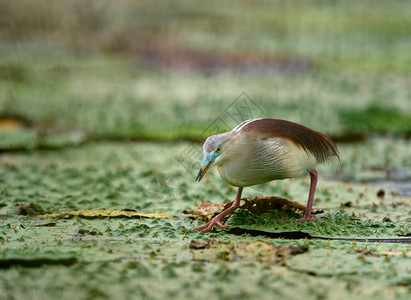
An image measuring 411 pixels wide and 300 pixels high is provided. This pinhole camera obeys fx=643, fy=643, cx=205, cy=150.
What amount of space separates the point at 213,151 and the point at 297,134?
811 millimetres

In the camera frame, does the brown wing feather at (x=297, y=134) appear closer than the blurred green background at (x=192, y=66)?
Yes

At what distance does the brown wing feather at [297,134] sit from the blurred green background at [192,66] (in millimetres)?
4409

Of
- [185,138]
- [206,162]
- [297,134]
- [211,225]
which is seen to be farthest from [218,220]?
[185,138]

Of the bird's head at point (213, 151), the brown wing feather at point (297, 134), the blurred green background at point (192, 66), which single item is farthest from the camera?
the blurred green background at point (192, 66)

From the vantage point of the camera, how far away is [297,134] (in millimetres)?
5328

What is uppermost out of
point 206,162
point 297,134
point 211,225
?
point 297,134

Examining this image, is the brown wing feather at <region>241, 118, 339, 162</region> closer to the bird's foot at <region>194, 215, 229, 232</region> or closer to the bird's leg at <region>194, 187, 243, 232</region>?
the bird's leg at <region>194, 187, 243, 232</region>

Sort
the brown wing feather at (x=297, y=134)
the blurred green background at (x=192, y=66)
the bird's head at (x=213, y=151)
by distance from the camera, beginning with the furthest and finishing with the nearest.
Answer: the blurred green background at (x=192, y=66) → the brown wing feather at (x=297, y=134) → the bird's head at (x=213, y=151)

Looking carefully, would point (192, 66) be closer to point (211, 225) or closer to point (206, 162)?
point (211, 225)

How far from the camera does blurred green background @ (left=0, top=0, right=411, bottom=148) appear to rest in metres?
10.6

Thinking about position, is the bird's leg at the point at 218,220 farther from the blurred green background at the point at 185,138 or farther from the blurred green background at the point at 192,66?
the blurred green background at the point at 192,66

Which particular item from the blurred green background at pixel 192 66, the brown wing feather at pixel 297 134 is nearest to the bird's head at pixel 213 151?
the brown wing feather at pixel 297 134

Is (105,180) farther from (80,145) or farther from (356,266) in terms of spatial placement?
(356,266)

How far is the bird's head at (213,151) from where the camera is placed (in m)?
4.94
